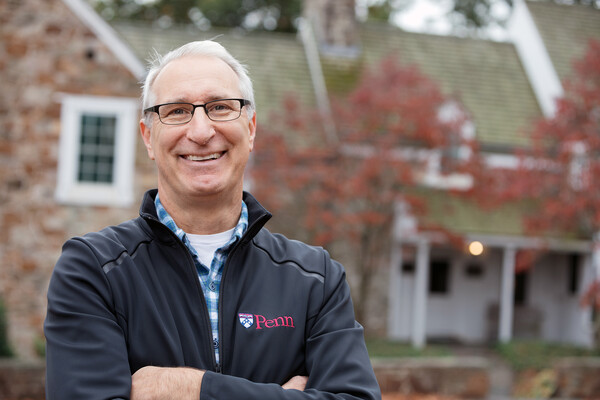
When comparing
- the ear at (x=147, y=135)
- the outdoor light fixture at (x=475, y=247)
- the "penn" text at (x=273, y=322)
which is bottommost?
the outdoor light fixture at (x=475, y=247)

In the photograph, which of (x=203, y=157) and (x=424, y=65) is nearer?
(x=203, y=157)

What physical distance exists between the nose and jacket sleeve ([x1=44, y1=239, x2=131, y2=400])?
494 millimetres

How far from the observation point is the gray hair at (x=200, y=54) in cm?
252

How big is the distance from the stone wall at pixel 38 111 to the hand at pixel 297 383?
10.5 m

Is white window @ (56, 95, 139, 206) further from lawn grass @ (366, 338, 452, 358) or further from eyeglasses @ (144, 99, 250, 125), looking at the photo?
eyeglasses @ (144, 99, 250, 125)

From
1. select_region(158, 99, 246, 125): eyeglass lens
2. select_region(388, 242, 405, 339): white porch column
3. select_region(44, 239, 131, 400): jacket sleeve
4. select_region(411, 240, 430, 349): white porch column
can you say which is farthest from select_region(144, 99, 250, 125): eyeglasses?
select_region(388, 242, 405, 339): white porch column

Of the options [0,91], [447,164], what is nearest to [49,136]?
[0,91]

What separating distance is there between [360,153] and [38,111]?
5.84 m

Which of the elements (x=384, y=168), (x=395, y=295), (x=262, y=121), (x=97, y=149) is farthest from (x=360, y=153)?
(x=97, y=149)

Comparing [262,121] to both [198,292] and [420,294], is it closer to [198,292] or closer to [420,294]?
[420,294]

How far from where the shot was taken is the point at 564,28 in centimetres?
2072

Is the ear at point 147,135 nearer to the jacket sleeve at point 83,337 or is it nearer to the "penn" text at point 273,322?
the jacket sleeve at point 83,337

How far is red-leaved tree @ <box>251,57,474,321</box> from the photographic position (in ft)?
45.4

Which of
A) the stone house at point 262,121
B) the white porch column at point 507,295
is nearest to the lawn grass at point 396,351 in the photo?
the stone house at point 262,121
